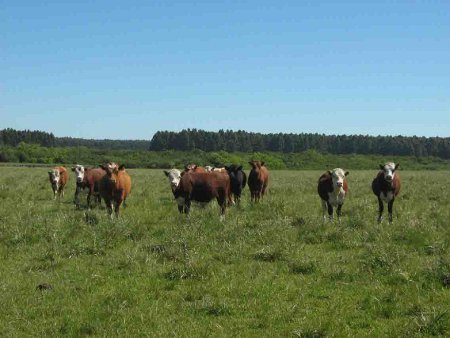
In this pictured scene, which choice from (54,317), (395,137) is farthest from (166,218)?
(395,137)

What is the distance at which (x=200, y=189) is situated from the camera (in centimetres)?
1631

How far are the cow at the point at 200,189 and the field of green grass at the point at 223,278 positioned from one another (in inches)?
72.3

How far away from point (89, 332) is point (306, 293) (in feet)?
11.2

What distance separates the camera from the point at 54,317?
6.87m

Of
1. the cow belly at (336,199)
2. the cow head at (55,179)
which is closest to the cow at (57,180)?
the cow head at (55,179)

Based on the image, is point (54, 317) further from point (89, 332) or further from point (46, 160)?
point (46, 160)

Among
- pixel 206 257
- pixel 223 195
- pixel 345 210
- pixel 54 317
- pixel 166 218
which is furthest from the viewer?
pixel 345 210

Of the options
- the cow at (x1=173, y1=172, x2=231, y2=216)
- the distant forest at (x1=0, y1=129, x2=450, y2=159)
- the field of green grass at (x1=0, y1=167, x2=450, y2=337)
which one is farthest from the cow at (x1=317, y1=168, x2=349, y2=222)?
the distant forest at (x1=0, y1=129, x2=450, y2=159)

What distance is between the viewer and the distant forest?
14875 cm

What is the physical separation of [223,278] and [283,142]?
15420 cm

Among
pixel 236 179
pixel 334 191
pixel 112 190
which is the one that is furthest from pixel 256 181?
pixel 112 190

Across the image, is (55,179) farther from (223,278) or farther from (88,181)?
(223,278)

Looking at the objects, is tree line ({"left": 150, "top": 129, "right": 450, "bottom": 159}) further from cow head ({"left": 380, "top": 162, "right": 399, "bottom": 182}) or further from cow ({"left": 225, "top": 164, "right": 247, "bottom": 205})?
cow head ({"left": 380, "top": 162, "right": 399, "bottom": 182})

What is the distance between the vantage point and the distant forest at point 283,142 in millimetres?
148750
